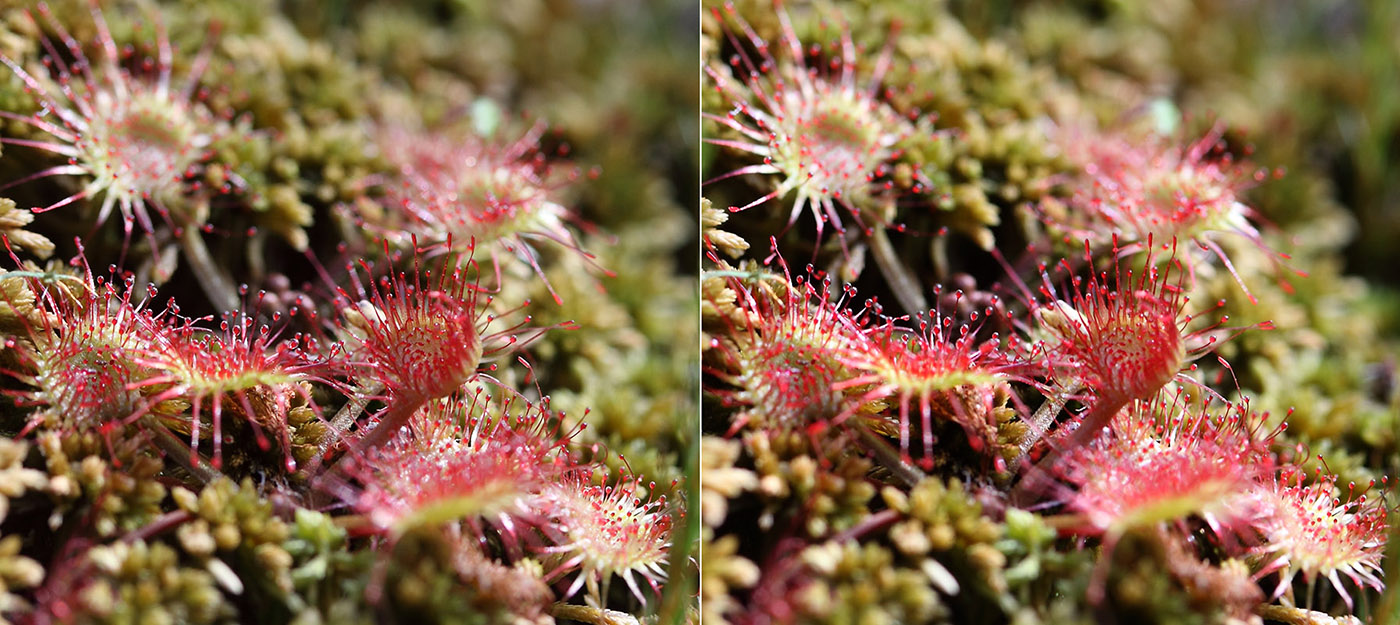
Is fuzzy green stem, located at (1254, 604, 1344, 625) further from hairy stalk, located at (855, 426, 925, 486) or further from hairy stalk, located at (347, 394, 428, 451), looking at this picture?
hairy stalk, located at (347, 394, 428, 451)

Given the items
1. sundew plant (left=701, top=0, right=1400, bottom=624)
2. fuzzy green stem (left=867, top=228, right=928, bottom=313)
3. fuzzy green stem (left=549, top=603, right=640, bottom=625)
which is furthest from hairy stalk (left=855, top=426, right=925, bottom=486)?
fuzzy green stem (left=549, top=603, right=640, bottom=625)

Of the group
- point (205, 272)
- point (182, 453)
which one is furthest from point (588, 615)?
point (205, 272)

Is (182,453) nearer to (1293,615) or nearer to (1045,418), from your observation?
(1045,418)

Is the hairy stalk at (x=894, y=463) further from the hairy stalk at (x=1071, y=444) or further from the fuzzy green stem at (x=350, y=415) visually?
the fuzzy green stem at (x=350, y=415)

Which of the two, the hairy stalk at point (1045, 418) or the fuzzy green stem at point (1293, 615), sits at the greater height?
the hairy stalk at point (1045, 418)

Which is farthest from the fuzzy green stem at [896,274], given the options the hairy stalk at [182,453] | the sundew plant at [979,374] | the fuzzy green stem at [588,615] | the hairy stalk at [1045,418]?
the hairy stalk at [182,453]

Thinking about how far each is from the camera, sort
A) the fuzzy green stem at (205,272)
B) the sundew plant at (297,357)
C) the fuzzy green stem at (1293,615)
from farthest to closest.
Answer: the fuzzy green stem at (205,272)
the fuzzy green stem at (1293,615)
the sundew plant at (297,357)
